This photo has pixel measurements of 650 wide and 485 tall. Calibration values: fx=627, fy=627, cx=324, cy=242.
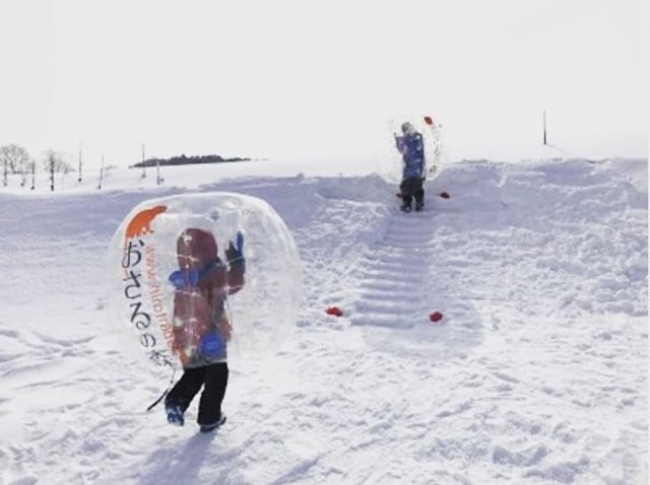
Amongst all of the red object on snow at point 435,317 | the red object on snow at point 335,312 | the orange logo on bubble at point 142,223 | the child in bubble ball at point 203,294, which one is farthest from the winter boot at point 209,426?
the red object on snow at point 435,317

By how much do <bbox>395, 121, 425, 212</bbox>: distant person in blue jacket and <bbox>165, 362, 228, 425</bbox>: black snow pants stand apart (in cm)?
768

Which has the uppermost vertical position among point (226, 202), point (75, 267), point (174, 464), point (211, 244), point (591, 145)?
point (591, 145)

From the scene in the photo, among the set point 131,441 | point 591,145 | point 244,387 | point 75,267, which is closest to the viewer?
point 131,441

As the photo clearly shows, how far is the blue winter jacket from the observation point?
1145 centimetres

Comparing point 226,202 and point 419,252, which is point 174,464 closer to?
point 226,202

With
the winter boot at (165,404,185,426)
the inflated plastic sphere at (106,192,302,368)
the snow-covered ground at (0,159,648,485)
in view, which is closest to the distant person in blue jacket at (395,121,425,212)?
the snow-covered ground at (0,159,648,485)

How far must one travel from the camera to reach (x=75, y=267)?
31.9 feet

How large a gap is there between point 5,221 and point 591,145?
16058mm

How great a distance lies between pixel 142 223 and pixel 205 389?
129 centimetres

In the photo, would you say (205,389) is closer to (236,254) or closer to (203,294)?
(203,294)

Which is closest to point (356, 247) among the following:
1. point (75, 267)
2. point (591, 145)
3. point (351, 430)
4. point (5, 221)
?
point (75, 267)

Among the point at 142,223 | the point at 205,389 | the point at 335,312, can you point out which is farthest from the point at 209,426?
the point at 335,312

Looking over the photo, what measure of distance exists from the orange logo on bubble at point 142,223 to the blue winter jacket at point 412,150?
7717 mm

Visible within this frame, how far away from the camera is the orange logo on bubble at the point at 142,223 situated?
4273 mm
